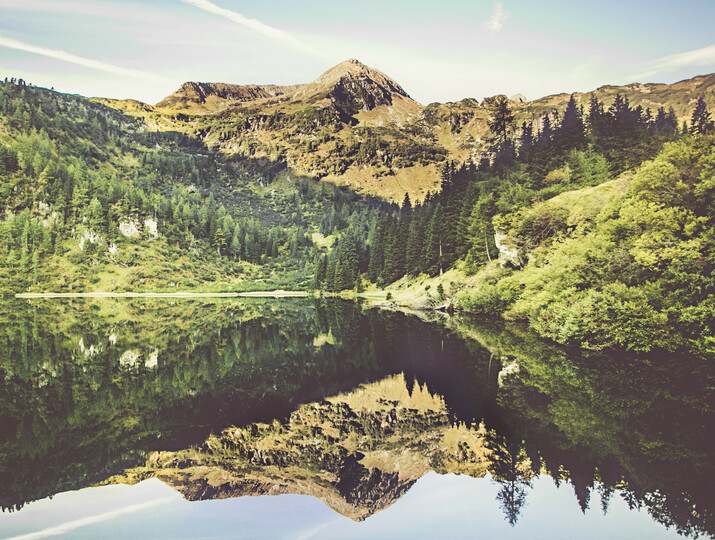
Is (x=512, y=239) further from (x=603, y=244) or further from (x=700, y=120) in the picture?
(x=700, y=120)

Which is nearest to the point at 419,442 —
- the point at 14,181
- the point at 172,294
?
the point at 172,294

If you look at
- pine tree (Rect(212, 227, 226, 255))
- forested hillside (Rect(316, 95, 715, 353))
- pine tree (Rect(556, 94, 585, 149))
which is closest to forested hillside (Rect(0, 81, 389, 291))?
pine tree (Rect(212, 227, 226, 255))

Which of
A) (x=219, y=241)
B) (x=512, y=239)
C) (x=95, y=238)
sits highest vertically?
(x=512, y=239)

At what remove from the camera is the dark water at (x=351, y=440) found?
1109cm

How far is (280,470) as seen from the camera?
14477 millimetres

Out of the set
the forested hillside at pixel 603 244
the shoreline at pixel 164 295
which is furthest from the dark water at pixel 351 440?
the shoreline at pixel 164 295

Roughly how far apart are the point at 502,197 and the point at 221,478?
7554 cm

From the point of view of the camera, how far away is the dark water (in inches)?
436

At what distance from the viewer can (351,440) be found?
17.5 m

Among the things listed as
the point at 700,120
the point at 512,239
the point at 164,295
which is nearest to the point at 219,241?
the point at 164,295

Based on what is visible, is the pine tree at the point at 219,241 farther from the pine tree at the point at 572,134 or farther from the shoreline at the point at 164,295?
the pine tree at the point at 572,134

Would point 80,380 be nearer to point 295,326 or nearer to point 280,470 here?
point 280,470

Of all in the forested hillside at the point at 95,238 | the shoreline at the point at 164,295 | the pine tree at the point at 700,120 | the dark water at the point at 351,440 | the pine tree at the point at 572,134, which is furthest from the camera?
the forested hillside at the point at 95,238

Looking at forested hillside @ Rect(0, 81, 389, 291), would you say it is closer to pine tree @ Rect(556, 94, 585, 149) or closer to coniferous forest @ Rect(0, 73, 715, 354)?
coniferous forest @ Rect(0, 73, 715, 354)
